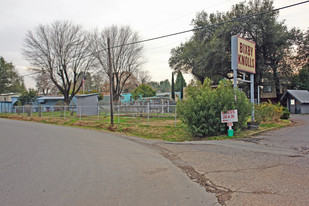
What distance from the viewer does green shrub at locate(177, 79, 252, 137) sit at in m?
12.1

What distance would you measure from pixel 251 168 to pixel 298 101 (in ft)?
111

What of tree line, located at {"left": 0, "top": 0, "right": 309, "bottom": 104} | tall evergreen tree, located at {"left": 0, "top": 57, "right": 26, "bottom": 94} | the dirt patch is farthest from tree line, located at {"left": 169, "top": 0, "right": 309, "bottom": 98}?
tall evergreen tree, located at {"left": 0, "top": 57, "right": 26, "bottom": 94}

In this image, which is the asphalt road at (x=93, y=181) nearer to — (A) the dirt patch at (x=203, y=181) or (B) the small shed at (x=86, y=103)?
(A) the dirt patch at (x=203, y=181)

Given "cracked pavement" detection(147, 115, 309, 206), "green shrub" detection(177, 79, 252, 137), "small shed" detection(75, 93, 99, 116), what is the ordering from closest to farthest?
"cracked pavement" detection(147, 115, 309, 206)
"green shrub" detection(177, 79, 252, 137)
"small shed" detection(75, 93, 99, 116)

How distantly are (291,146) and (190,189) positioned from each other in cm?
628

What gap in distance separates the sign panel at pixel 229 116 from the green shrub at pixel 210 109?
0.73 feet

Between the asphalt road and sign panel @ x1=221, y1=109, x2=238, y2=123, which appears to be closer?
the asphalt road

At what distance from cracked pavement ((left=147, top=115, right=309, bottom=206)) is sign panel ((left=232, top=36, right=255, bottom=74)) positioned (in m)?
5.46

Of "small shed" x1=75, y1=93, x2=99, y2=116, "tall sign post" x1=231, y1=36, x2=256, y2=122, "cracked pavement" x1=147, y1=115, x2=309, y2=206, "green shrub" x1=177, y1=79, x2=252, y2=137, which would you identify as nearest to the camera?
"cracked pavement" x1=147, y1=115, x2=309, y2=206

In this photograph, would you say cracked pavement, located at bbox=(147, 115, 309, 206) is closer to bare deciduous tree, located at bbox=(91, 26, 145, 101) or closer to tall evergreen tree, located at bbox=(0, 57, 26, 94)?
bare deciduous tree, located at bbox=(91, 26, 145, 101)

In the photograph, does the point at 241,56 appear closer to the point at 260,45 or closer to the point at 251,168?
the point at 251,168

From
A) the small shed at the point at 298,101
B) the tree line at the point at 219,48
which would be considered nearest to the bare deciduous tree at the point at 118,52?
the tree line at the point at 219,48

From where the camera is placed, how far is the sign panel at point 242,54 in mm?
14375

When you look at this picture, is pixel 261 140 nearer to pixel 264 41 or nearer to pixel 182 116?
pixel 182 116
